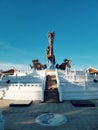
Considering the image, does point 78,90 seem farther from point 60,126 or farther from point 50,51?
point 50,51

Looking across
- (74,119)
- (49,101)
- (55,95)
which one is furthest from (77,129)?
(55,95)

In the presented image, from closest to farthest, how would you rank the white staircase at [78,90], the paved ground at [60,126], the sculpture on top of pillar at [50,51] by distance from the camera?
the paved ground at [60,126] → the white staircase at [78,90] → the sculpture on top of pillar at [50,51]

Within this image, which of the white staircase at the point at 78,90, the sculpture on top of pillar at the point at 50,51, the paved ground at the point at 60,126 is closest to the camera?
the paved ground at the point at 60,126

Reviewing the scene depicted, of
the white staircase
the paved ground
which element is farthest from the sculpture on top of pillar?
the paved ground

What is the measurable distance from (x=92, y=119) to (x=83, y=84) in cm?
1197

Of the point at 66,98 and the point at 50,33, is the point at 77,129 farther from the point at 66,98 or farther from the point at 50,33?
the point at 50,33

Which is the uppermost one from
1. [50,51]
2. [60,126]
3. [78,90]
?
[50,51]

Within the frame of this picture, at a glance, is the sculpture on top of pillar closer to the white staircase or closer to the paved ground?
the white staircase

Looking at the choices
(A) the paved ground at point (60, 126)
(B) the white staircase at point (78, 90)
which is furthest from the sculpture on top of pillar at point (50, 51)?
(A) the paved ground at point (60, 126)

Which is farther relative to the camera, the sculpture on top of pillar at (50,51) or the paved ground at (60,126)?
the sculpture on top of pillar at (50,51)

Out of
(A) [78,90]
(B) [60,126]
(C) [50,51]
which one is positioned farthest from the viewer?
(C) [50,51]

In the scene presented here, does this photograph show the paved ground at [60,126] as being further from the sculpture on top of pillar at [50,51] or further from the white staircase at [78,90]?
the sculpture on top of pillar at [50,51]

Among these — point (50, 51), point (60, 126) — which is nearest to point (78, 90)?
point (60, 126)

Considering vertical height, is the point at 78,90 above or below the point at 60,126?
above
